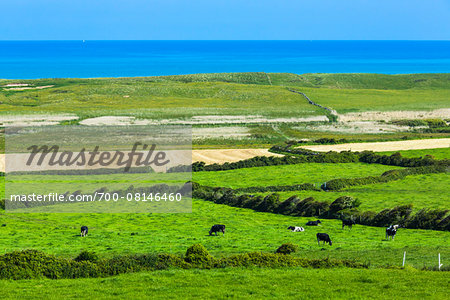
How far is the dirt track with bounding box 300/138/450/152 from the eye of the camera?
8750 cm

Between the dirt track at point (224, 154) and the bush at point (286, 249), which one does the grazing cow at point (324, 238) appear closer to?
the bush at point (286, 249)

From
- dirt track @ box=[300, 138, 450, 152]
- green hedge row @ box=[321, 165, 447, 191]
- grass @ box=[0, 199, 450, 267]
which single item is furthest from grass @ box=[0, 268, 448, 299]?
dirt track @ box=[300, 138, 450, 152]

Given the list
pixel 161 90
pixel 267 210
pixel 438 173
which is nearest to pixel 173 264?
pixel 267 210

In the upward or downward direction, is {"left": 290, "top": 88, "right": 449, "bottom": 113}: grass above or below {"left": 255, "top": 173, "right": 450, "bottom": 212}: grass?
above

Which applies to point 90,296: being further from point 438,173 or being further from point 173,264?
point 438,173

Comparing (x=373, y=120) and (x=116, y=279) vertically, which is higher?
(x=373, y=120)

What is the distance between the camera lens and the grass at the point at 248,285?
73.2 feet

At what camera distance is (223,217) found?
47.8 m

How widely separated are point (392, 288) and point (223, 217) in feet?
84.2

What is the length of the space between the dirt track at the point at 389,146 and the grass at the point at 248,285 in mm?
62304

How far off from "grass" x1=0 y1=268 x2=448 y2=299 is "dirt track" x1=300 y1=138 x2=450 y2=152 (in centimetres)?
6230

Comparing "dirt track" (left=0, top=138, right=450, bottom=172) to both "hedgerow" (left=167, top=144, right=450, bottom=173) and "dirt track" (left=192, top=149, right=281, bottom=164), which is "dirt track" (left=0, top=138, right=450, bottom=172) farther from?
"hedgerow" (left=167, top=144, right=450, bottom=173)

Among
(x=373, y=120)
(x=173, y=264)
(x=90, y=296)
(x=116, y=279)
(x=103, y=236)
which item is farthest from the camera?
(x=373, y=120)

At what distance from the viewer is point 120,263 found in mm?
27016
